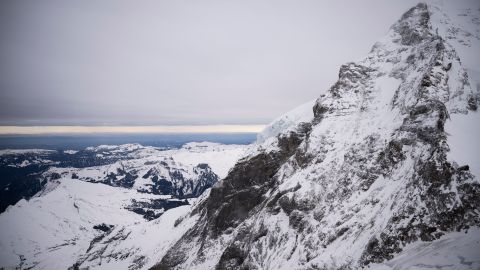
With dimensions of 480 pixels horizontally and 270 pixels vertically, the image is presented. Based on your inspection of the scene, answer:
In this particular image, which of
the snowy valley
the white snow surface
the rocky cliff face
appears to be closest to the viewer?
the snowy valley

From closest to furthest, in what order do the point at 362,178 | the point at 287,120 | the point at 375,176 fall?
1. the point at 375,176
2. the point at 362,178
3. the point at 287,120

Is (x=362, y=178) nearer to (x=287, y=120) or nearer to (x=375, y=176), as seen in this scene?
(x=375, y=176)

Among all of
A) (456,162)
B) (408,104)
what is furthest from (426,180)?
(408,104)

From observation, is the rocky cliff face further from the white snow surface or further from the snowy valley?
the white snow surface

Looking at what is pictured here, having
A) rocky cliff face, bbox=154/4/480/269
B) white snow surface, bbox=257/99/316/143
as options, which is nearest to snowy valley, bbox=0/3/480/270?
rocky cliff face, bbox=154/4/480/269

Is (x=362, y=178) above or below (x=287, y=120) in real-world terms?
below

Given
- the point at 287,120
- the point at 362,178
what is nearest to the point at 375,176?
the point at 362,178

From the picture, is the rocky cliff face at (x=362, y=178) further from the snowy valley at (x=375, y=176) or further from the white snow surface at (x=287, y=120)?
the white snow surface at (x=287, y=120)

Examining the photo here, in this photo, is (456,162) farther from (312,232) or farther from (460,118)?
(312,232)
